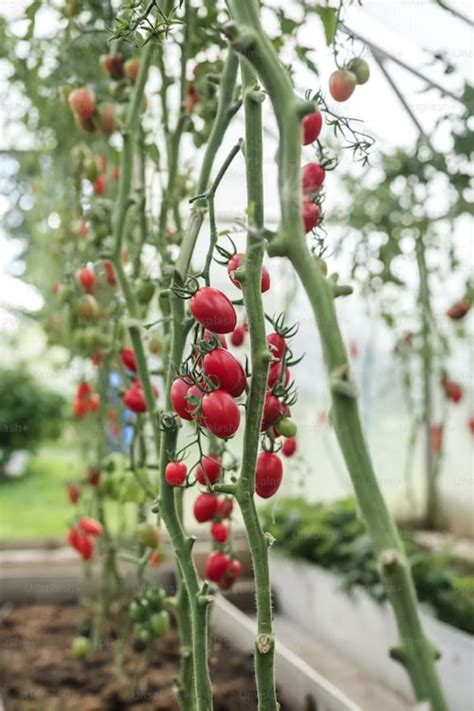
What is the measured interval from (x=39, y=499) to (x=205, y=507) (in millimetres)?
3768

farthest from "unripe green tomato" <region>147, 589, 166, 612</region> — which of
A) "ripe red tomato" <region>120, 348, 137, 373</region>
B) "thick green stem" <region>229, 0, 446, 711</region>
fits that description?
"thick green stem" <region>229, 0, 446, 711</region>

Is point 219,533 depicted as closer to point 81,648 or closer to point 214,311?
point 214,311

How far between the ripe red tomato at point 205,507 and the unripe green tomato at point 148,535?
0.30 meters

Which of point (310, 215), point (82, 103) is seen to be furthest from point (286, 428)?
point (82, 103)

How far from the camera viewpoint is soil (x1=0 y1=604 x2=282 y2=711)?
1.71 meters

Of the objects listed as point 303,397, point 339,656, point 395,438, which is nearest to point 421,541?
point 395,438

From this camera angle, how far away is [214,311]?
576mm

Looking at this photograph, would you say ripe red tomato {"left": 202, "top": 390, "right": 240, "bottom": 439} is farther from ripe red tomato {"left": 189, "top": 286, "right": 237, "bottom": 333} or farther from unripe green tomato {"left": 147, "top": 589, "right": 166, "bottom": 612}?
unripe green tomato {"left": 147, "top": 589, "right": 166, "bottom": 612}

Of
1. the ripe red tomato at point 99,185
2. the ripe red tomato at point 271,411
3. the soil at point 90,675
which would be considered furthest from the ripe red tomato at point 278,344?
the soil at point 90,675

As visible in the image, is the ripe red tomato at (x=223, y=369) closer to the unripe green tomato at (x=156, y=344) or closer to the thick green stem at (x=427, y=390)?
the unripe green tomato at (x=156, y=344)

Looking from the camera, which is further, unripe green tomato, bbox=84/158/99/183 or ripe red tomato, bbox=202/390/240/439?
unripe green tomato, bbox=84/158/99/183

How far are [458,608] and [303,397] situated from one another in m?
1.53

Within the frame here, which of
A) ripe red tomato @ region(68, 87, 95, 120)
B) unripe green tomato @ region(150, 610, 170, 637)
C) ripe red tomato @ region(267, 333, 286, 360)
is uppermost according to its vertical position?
ripe red tomato @ region(68, 87, 95, 120)

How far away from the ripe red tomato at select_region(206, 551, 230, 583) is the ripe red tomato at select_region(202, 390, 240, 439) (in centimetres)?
48
